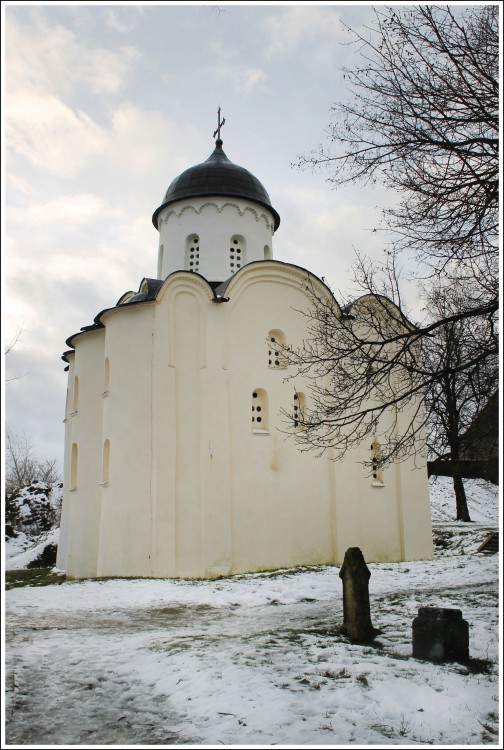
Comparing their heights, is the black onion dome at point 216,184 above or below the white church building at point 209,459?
above

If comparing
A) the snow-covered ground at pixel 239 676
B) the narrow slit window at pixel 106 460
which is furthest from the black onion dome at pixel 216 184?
the snow-covered ground at pixel 239 676

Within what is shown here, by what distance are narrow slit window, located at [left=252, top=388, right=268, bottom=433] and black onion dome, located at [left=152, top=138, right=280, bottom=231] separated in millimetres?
6620

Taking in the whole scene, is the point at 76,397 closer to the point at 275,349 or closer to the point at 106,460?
the point at 106,460

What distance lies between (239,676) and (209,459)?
8416 millimetres

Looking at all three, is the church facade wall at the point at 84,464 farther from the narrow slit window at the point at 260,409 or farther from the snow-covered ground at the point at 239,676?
the snow-covered ground at the point at 239,676

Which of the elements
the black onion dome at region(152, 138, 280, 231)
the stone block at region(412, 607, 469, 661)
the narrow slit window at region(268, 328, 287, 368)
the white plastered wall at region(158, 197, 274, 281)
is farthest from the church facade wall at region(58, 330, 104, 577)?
the stone block at region(412, 607, 469, 661)

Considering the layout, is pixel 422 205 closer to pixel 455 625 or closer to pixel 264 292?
pixel 455 625

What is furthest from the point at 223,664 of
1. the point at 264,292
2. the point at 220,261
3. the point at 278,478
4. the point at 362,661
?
the point at 220,261

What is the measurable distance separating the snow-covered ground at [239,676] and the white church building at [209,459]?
12.4 ft

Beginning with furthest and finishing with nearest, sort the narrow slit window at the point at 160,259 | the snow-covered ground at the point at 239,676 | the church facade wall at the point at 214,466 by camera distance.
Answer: the narrow slit window at the point at 160,259
the church facade wall at the point at 214,466
the snow-covered ground at the point at 239,676

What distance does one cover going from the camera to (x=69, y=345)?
1780cm

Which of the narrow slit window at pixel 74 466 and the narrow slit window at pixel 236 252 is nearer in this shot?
the narrow slit window at pixel 74 466

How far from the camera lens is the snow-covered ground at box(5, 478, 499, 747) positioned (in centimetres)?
425

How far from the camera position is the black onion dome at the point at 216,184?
1820 cm
